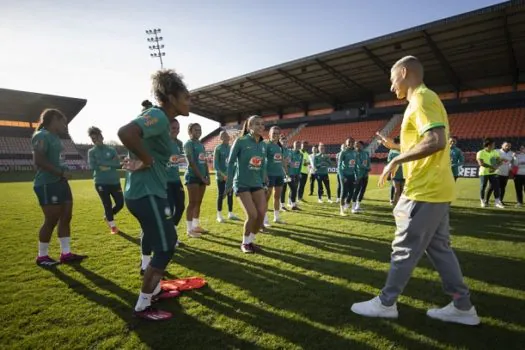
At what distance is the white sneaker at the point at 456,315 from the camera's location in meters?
2.86

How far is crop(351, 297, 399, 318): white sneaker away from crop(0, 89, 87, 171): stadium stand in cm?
4807

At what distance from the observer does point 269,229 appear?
23.9 feet

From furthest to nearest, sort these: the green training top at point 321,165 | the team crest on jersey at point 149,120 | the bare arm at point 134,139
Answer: the green training top at point 321,165 < the team crest on jersey at point 149,120 < the bare arm at point 134,139

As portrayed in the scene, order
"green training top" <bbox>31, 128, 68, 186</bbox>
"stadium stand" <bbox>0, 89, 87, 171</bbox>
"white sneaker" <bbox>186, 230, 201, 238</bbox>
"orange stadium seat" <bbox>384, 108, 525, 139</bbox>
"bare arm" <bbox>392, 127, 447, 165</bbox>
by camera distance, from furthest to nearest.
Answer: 1. "stadium stand" <bbox>0, 89, 87, 171</bbox>
2. "orange stadium seat" <bbox>384, 108, 525, 139</bbox>
3. "white sneaker" <bbox>186, 230, 201, 238</bbox>
4. "green training top" <bbox>31, 128, 68, 186</bbox>
5. "bare arm" <bbox>392, 127, 447, 165</bbox>

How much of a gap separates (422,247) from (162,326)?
2.69 metres

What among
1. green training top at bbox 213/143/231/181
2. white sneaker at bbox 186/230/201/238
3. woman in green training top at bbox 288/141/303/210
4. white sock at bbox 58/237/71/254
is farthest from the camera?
woman in green training top at bbox 288/141/303/210

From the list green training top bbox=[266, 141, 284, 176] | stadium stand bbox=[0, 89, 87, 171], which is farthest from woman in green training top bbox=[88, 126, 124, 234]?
stadium stand bbox=[0, 89, 87, 171]

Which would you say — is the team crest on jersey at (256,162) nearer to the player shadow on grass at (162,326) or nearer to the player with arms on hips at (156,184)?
the player with arms on hips at (156,184)

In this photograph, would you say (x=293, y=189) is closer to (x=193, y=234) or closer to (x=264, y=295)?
(x=193, y=234)

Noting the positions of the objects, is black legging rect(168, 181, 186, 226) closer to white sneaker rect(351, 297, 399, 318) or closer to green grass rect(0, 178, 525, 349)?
green grass rect(0, 178, 525, 349)

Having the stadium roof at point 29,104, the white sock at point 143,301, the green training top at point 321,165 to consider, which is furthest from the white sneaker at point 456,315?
the stadium roof at point 29,104

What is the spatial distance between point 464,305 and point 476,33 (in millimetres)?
23731

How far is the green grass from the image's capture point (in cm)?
271

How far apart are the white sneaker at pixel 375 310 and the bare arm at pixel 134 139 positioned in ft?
8.78
